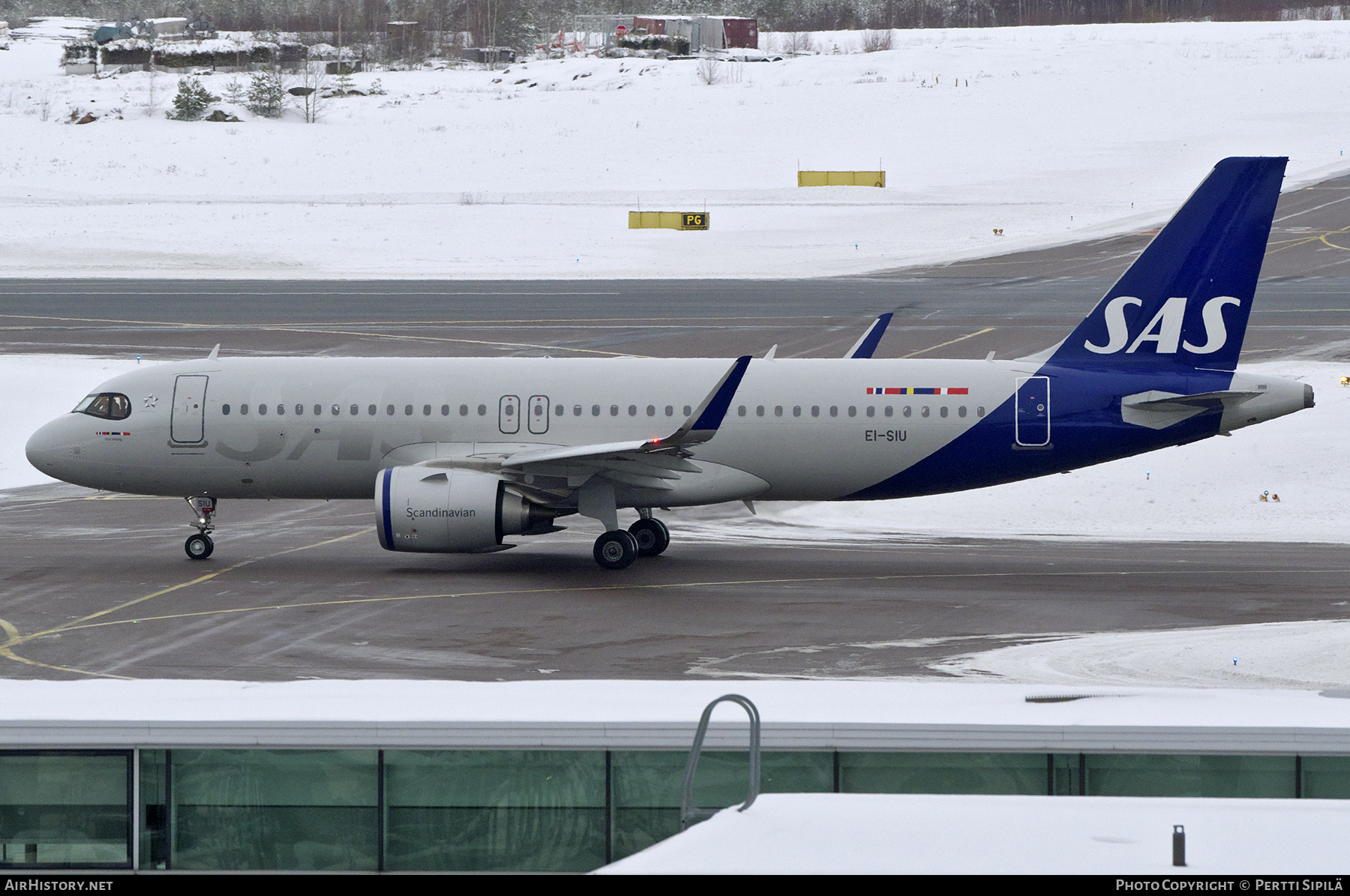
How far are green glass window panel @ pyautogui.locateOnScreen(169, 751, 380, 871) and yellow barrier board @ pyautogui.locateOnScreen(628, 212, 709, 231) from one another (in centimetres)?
7780

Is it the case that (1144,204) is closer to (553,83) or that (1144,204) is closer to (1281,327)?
(1281,327)

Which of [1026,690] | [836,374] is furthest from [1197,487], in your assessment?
[1026,690]

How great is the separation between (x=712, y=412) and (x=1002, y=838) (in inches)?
806

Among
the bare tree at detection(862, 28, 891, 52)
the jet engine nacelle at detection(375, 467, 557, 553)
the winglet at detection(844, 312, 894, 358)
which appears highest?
the bare tree at detection(862, 28, 891, 52)

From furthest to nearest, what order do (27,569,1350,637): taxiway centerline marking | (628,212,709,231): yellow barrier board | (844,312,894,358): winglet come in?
(628,212,709,231): yellow barrier board → (844,312,894,358): winglet → (27,569,1350,637): taxiway centerline marking

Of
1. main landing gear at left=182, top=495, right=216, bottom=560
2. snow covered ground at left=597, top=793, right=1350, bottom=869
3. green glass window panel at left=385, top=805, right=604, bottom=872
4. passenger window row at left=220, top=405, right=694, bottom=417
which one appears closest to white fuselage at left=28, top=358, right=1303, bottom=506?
passenger window row at left=220, top=405, right=694, bottom=417

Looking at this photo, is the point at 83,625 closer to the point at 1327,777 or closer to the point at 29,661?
the point at 29,661

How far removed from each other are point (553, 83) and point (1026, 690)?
A: 5201 inches

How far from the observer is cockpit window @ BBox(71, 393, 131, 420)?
3131 centimetres

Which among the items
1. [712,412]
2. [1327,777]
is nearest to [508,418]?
[712,412]

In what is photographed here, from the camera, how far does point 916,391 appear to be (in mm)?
30312

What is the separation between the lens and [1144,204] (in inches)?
3543

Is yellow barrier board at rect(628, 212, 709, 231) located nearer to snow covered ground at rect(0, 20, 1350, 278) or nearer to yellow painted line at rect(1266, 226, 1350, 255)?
snow covered ground at rect(0, 20, 1350, 278)

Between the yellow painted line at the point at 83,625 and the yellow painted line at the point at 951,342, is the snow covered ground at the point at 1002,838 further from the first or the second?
the yellow painted line at the point at 951,342
